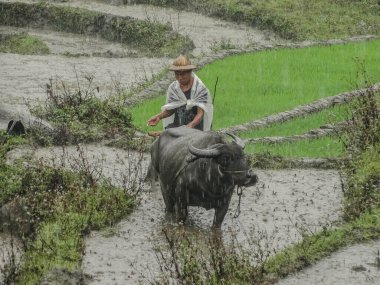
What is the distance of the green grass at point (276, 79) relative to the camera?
43.6ft

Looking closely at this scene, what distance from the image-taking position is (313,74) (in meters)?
15.3

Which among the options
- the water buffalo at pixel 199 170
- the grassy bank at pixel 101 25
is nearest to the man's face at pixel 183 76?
the water buffalo at pixel 199 170

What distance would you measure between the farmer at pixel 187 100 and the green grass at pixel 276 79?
2577 millimetres

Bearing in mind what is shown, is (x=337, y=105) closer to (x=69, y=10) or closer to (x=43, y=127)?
Answer: (x=43, y=127)

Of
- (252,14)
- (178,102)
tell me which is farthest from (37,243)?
(252,14)

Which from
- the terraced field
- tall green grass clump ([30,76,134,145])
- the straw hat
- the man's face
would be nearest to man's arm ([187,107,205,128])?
the man's face

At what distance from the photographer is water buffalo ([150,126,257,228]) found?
26.2ft

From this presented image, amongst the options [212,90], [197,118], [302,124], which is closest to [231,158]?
[197,118]

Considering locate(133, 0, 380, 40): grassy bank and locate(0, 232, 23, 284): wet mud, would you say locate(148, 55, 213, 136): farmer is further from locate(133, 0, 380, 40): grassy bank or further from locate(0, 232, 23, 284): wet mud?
locate(133, 0, 380, 40): grassy bank

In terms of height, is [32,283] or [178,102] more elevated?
[178,102]

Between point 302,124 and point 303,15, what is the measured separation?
374 inches

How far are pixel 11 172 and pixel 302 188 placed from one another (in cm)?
316

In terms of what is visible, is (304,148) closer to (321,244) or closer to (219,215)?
(219,215)

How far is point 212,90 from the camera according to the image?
46.6ft
